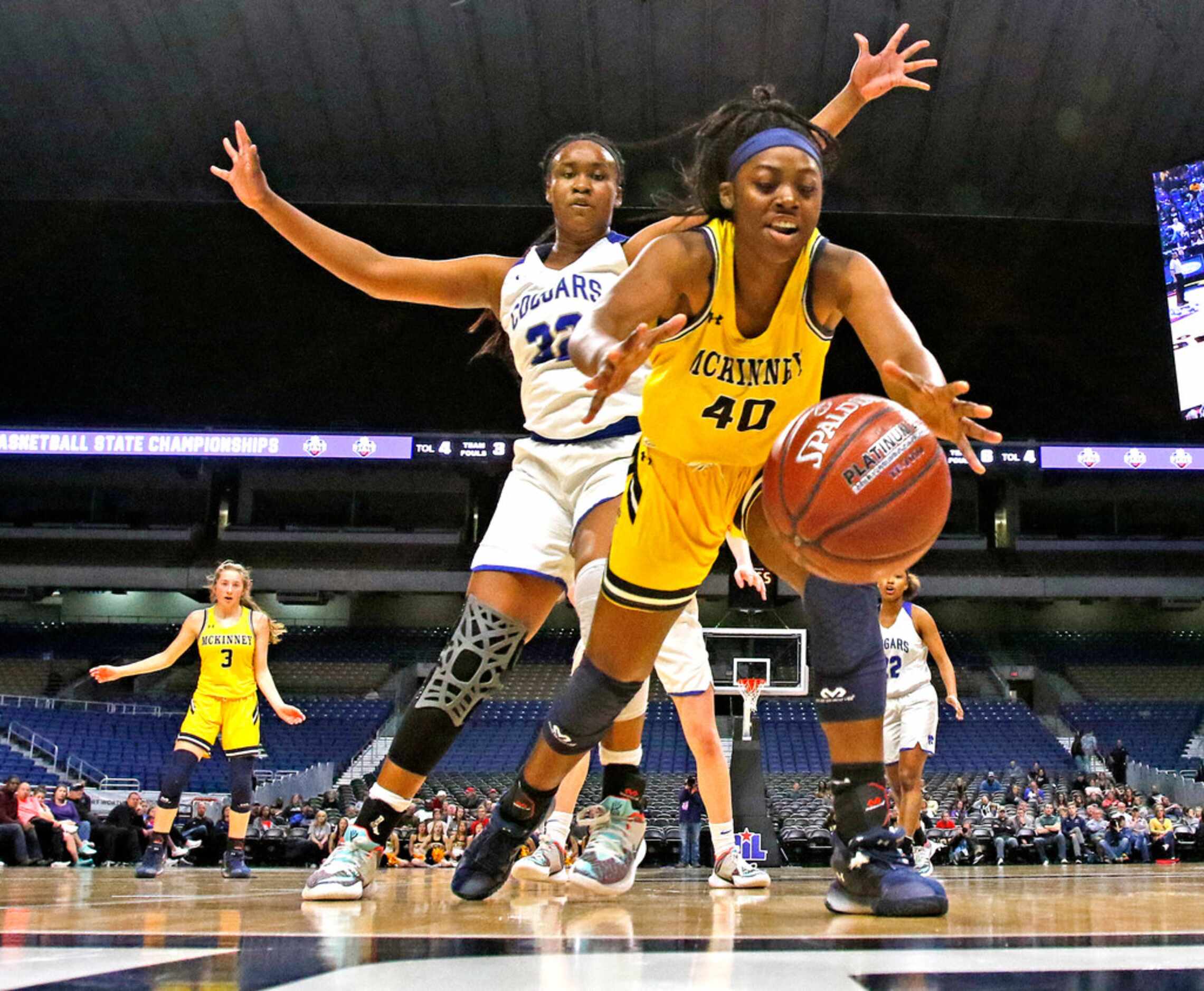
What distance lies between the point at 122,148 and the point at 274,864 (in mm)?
9046

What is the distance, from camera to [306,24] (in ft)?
41.3

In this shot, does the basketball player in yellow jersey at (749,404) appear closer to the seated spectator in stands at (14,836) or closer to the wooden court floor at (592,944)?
the wooden court floor at (592,944)

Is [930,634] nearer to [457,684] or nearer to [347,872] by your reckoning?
[457,684]

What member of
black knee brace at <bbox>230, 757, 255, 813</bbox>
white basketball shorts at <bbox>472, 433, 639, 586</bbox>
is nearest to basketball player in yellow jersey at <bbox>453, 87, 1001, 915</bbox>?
white basketball shorts at <bbox>472, 433, 639, 586</bbox>

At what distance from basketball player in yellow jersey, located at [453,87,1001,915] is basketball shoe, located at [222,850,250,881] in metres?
3.89

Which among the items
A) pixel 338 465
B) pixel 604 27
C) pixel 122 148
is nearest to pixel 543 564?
pixel 604 27

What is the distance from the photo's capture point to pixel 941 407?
74.7 inches

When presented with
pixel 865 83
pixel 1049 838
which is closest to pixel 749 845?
pixel 865 83

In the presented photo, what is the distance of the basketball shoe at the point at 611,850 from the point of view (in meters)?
2.98

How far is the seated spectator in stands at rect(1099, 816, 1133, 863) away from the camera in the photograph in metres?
12.0

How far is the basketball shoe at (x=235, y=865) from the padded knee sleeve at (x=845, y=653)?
4329 mm

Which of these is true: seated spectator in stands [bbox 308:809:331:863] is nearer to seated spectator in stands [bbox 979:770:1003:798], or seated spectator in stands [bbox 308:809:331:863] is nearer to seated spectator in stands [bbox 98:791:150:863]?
seated spectator in stands [bbox 98:791:150:863]

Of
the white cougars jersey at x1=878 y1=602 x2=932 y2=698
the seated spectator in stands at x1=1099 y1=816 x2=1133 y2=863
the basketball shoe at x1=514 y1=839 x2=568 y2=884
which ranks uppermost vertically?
the white cougars jersey at x1=878 y1=602 x2=932 y2=698

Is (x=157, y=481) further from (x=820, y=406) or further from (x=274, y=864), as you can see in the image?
(x=820, y=406)
